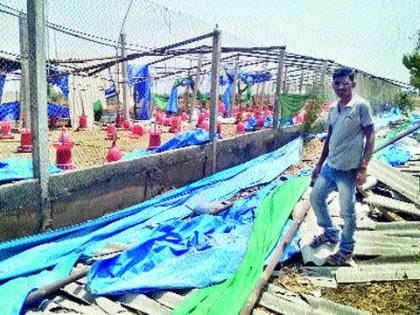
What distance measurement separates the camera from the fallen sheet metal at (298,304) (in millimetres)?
3373

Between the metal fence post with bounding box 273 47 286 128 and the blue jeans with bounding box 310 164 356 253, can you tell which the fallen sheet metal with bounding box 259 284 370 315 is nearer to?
the blue jeans with bounding box 310 164 356 253

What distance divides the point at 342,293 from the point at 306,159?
708 centimetres

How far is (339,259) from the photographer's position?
4301mm

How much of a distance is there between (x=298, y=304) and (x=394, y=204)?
3224mm

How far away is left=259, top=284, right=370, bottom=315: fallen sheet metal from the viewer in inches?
133

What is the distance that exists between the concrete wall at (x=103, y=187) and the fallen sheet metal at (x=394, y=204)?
10.2 feet

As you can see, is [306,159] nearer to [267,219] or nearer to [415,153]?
[415,153]

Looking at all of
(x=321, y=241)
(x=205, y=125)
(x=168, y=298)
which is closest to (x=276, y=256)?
(x=321, y=241)

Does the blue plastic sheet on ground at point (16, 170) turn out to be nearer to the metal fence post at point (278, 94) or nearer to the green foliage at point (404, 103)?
the metal fence post at point (278, 94)

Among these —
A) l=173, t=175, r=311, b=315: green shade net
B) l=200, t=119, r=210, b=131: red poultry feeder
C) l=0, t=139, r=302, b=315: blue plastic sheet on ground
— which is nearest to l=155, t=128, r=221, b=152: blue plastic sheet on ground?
l=0, t=139, r=302, b=315: blue plastic sheet on ground

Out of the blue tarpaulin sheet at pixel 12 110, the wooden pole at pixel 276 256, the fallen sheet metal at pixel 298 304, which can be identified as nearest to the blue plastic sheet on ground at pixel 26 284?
the wooden pole at pixel 276 256

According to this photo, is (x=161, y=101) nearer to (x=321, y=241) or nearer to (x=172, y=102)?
(x=172, y=102)

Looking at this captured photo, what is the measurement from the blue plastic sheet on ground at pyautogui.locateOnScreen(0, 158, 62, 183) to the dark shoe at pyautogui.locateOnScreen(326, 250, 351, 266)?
3.38 m

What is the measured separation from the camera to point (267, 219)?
5.22 meters
